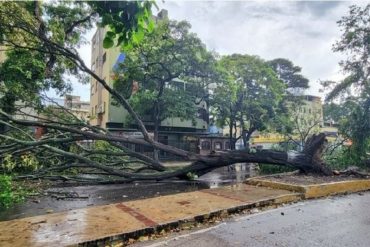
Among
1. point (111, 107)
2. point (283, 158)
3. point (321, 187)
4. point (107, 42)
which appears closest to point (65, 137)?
point (283, 158)

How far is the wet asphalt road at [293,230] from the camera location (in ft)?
12.6

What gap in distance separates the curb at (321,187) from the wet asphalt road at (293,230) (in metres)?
0.80

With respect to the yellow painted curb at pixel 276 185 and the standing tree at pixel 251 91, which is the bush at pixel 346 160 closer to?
the yellow painted curb at pixel 276 185

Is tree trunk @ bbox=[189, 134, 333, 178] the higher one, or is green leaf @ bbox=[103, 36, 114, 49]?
green leaf @ bbox=[103, 36, 114, 49]

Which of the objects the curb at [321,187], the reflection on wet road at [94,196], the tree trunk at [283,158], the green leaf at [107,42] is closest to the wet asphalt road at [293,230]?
the curb at [321,187]

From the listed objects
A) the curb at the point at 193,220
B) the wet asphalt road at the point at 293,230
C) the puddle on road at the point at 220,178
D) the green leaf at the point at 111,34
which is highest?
the green leaf at the point at 111,34

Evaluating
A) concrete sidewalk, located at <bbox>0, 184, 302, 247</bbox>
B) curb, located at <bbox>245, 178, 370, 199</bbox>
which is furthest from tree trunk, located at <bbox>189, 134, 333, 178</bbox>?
concrete sidewalk, located at <bbox>0, 184, 302, 247</bbox>

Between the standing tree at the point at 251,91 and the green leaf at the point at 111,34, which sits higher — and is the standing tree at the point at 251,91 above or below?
above

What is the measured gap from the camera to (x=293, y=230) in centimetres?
431

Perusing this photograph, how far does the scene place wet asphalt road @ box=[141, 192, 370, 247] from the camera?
3828 millimetres

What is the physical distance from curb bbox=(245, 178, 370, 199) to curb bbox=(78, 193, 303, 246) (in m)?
0.26

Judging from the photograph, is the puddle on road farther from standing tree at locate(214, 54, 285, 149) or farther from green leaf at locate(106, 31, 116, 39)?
standing tree at locate(214, 54, 285, 149)

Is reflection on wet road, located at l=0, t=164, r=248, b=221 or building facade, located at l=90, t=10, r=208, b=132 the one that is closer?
reflection on wet road, located at l=0, t=164, r=248, b=221

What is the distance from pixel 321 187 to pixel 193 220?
3.78 m
